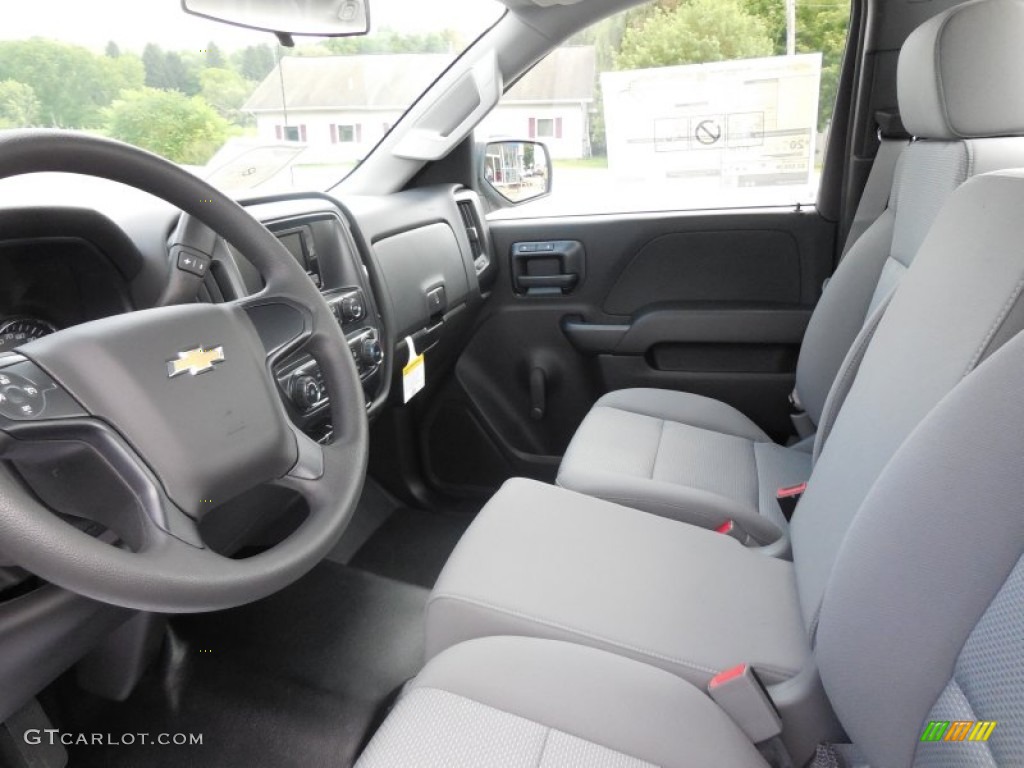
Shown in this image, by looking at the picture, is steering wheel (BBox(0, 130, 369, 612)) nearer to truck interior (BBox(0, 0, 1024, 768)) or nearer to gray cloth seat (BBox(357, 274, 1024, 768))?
truck interior (BBox(0, 0, 1024, 768))

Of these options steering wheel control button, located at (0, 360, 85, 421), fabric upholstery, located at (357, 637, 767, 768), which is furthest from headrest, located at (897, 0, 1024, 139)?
steering wheel control button, located at (0, 360, 85, 421)

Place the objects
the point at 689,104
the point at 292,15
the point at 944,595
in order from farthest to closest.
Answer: the point at 689,104 < the point at 292,15 < the point at 944,595

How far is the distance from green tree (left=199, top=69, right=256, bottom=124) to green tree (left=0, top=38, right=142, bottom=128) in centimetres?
20

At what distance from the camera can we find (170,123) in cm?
142

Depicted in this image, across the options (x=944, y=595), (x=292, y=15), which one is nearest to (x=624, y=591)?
(x=944, y=595)

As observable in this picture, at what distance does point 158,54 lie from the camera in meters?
1.39

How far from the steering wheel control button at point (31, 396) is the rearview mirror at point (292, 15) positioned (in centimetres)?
68

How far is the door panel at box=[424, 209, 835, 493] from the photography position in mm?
2217

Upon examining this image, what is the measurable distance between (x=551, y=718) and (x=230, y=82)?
1293 millimetres

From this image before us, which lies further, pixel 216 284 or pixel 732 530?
pixel 732 530

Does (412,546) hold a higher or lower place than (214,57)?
lower

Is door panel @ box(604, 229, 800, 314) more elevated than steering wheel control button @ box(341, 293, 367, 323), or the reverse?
steering wheel control button @ box(341, 293, 367, 323)

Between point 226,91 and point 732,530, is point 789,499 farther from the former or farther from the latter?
point 226,91

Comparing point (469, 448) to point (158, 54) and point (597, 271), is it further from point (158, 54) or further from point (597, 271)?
point (158, 54)
